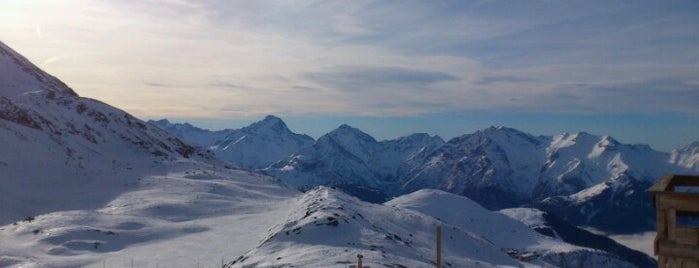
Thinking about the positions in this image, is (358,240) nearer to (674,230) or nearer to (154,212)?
(674,230)

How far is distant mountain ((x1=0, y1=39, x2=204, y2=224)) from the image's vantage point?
68.7 metres

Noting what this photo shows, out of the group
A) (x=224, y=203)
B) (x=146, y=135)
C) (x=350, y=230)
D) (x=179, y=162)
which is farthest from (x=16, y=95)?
(x=350, y=230)

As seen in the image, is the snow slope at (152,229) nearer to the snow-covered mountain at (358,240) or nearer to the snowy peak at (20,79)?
the snow-covered mountain at (358,240)

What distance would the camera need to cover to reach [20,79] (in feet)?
454

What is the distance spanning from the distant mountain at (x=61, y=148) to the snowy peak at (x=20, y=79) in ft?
1.22

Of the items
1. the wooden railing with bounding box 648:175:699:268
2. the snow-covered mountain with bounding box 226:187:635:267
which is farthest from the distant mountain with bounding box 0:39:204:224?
the wooden railing with bounding box 648:175:699:268

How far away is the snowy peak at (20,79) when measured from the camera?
12562 cm

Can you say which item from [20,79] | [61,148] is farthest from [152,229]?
[20,79]

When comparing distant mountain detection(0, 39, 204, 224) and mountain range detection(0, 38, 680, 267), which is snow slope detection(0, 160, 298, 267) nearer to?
mountain range detection(0, 38, 680, 267)

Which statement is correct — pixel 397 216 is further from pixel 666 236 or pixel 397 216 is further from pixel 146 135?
pixel 146 135

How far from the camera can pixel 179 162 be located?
102250mm

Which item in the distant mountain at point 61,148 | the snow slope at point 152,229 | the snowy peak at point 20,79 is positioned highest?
the snowy peak at point 20,79

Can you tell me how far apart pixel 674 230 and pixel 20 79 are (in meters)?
155

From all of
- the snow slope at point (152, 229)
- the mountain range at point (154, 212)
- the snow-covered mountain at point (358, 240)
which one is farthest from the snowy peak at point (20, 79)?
the snow-covered mountain at point (358, 240)
